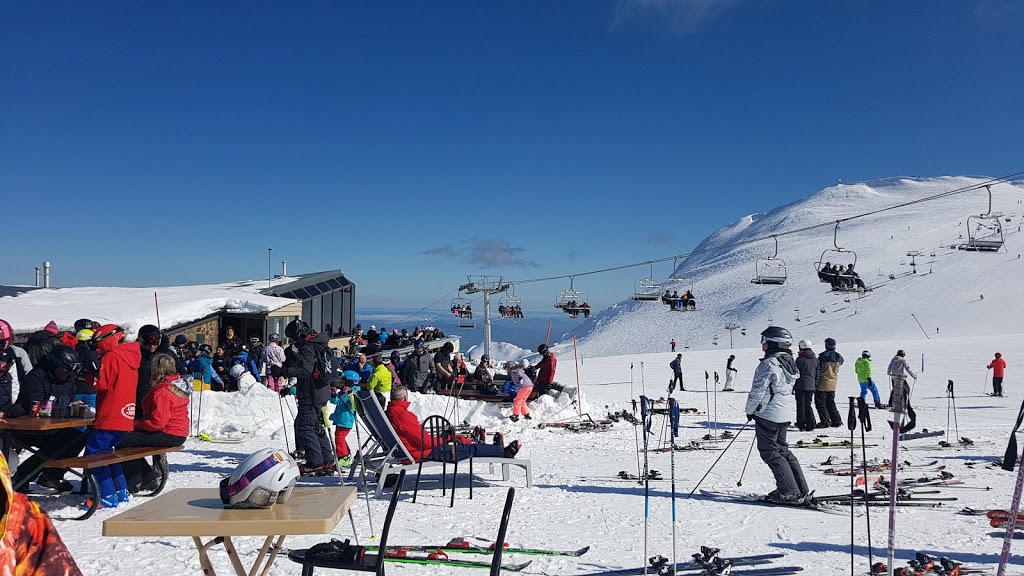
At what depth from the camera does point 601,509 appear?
691cm

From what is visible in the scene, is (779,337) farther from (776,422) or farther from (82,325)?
(82,325)

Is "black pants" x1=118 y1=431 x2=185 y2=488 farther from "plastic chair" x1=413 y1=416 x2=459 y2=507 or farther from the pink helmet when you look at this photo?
"plastic chair" x1=413 y1=416 x2=459 y2=507

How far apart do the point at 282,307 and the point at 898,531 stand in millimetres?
22937

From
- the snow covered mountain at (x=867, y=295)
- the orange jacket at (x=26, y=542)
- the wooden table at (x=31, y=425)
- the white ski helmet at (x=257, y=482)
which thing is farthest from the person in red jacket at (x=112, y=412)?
the snow covered mountain at (x=867, y=295)

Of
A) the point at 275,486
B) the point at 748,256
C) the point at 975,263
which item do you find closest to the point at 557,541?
the point at 275,486

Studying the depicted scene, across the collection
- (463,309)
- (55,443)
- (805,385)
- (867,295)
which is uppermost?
A: (867,295)

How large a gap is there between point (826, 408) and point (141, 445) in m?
12.1

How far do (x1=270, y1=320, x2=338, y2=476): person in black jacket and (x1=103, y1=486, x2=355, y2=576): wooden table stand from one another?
5740 mm

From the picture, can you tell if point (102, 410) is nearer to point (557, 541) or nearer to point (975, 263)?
point (557, 541)

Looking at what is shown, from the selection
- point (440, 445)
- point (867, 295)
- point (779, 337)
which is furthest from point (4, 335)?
point (867, 295)

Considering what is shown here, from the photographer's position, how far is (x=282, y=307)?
2573 centimetres

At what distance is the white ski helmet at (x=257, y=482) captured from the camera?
3.14m

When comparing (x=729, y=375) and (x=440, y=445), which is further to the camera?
(x=729, y=375)

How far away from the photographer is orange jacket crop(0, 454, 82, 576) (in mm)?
1808
